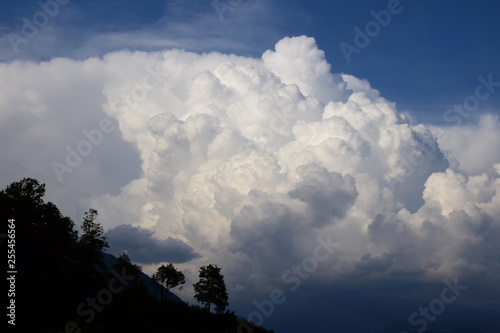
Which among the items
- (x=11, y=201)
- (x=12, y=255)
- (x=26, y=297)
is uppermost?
(x=11, y=201)

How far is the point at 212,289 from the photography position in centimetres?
10388

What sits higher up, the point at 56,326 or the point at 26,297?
the point at 26,297

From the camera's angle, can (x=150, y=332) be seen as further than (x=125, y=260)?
No

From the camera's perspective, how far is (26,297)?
7269 cm

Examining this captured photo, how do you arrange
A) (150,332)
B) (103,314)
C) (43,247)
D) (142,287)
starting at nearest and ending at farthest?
1. (150,332)
2. (103,314)
3. (43,247)
4. (142,287)

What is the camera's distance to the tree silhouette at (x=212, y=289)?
103 m

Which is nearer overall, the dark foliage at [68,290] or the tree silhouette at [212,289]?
the dark foliage at [68,290]

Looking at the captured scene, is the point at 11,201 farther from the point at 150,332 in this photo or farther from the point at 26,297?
the point at 150,332

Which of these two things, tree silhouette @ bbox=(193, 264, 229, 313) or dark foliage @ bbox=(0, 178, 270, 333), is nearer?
dark foliage @ bbox=(0, 178, 270, 333)

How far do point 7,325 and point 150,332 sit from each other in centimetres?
2081

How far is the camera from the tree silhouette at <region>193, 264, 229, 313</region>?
339 ft

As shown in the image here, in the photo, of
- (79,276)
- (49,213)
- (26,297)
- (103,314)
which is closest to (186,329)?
(103,314)

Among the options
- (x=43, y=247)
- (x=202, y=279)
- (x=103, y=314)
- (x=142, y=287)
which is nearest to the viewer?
(x=103, y=314)

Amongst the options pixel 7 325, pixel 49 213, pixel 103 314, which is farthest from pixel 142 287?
pixel 7 325
